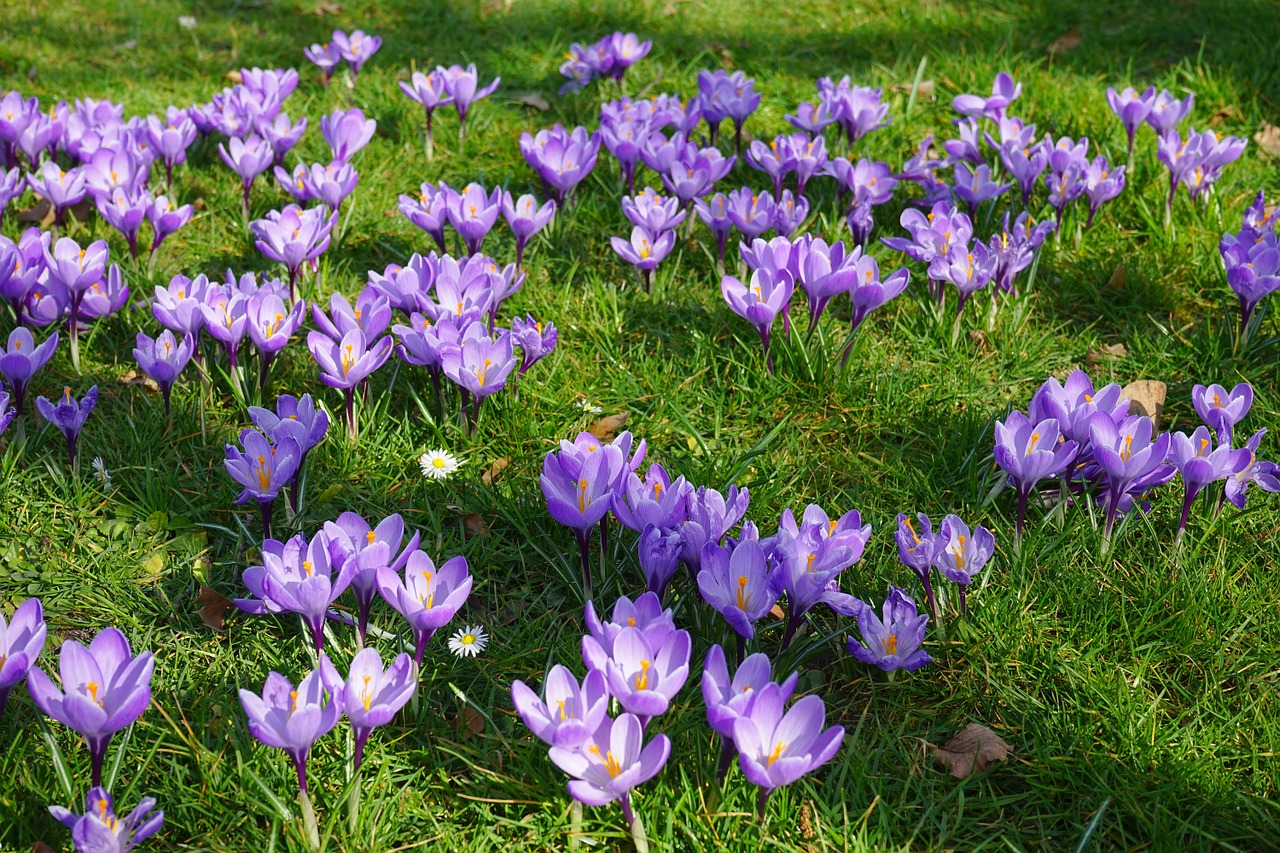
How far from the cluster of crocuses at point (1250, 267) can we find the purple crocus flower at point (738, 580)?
1.80m

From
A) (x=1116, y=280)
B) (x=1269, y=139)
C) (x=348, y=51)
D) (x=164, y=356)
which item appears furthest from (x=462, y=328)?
(x=1269, y=139)

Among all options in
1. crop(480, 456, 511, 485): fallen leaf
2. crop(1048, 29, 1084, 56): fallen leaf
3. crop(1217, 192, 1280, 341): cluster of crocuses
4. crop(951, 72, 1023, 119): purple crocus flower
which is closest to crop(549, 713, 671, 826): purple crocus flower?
crop(480, 456, 511, 485): fallen leaf

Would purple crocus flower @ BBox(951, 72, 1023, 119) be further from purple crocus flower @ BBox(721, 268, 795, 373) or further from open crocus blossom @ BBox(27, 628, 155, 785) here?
open crocus blossom @ BBox(27, 628, 155, 785)

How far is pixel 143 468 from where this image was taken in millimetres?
2705

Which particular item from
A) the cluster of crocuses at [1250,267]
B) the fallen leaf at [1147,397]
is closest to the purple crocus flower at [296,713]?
the fallen leaf at [1147,397]

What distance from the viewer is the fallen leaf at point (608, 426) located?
2.97m

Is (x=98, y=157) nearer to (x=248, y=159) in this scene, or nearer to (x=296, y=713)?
(x=248, y=159)

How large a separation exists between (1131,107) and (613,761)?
322 centimetres

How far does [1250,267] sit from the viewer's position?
2955 mm

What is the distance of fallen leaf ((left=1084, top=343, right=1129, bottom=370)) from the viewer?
3223 millimetres

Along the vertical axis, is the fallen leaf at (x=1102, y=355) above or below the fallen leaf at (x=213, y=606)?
above

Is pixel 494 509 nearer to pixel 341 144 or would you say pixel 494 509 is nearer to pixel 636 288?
pixel 636 288

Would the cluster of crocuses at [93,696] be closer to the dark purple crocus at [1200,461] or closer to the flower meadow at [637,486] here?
the flower meadow at [637,486]

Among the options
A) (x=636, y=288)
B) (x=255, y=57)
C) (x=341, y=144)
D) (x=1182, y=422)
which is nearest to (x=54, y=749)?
(x=636, y=288)
